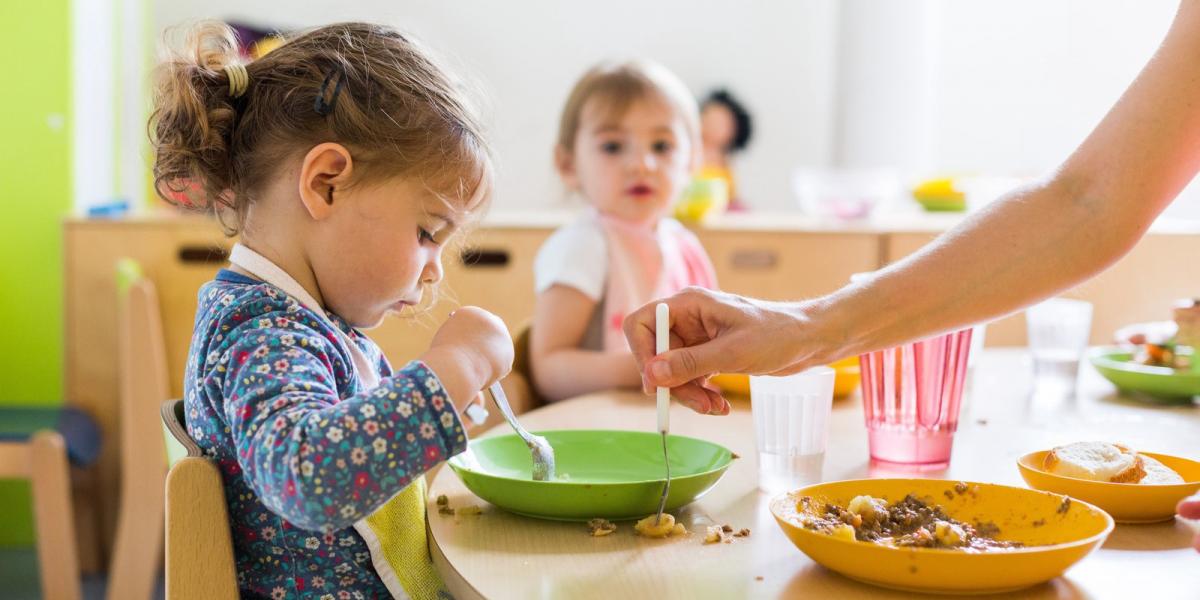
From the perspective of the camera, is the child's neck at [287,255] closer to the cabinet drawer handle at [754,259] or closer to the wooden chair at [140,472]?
the wooden chair at [140,472]

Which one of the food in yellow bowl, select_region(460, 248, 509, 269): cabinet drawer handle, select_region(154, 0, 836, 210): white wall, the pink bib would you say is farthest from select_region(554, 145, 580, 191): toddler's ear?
select_region(154, 0, 836, 210): white wall

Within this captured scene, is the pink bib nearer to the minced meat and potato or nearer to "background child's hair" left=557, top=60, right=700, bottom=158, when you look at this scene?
"background child's hair" left=557, top=60, right=700, bottom=158

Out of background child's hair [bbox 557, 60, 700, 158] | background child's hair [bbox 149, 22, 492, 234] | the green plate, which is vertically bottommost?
the green plate

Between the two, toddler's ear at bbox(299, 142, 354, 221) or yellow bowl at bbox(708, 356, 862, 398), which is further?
yellow bowl at bbox(708, 356, 862, 398)

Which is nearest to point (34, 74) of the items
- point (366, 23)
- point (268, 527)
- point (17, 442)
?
point (17, 442)

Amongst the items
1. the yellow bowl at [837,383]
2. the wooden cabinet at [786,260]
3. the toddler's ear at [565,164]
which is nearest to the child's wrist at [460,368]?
the yellow bowl at [837,383]

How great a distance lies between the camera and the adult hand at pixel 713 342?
0.95 m

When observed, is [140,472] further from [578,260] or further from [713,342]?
[713,342]

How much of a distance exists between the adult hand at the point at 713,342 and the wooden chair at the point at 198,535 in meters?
0.34

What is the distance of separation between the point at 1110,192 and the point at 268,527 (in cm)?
73

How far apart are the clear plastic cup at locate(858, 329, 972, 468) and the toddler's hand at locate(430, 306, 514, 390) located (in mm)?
364

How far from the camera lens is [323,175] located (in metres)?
0.99

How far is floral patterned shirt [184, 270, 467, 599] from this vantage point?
79 centimetres

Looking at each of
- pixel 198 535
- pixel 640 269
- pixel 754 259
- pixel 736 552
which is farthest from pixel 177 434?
pixel 754 259
